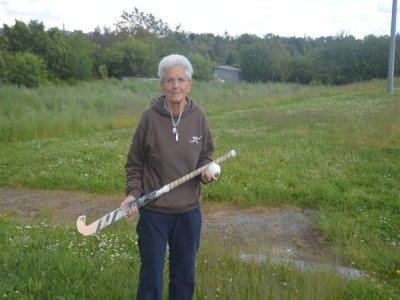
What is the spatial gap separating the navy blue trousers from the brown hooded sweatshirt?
0.09 meters

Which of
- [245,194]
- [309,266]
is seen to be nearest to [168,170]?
[309,266]

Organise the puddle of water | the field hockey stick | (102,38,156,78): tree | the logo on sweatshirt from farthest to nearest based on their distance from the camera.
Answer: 1. (102,38,156,78): tree
2. the puddle of water
3. the logo on sweatshirt
4. the field hockey stick

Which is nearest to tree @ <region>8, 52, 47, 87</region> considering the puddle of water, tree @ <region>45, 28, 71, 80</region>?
tree @ <region>45, 28, 71, 80</region>

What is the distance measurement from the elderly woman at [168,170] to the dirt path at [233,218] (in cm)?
172

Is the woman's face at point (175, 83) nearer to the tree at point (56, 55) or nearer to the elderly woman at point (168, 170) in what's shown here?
the elderly woman at point (168, 170)

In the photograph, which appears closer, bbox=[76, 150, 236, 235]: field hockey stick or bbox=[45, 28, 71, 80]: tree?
bbox=[76, 150, 236, 235]: field hockey stick

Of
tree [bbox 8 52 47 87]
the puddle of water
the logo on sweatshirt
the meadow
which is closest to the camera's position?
the logo on sweatshirt

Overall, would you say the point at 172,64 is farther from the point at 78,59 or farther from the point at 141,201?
the point at 78,59

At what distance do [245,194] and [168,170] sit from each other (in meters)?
4.11

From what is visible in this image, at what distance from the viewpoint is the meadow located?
12.3ft

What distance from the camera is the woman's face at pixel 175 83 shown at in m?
2.98

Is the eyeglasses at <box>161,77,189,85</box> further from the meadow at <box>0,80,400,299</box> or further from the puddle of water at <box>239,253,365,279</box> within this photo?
the puddle of water at <box>239,253,365,279</box>

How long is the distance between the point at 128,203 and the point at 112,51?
147ft

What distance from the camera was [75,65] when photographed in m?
39.5
